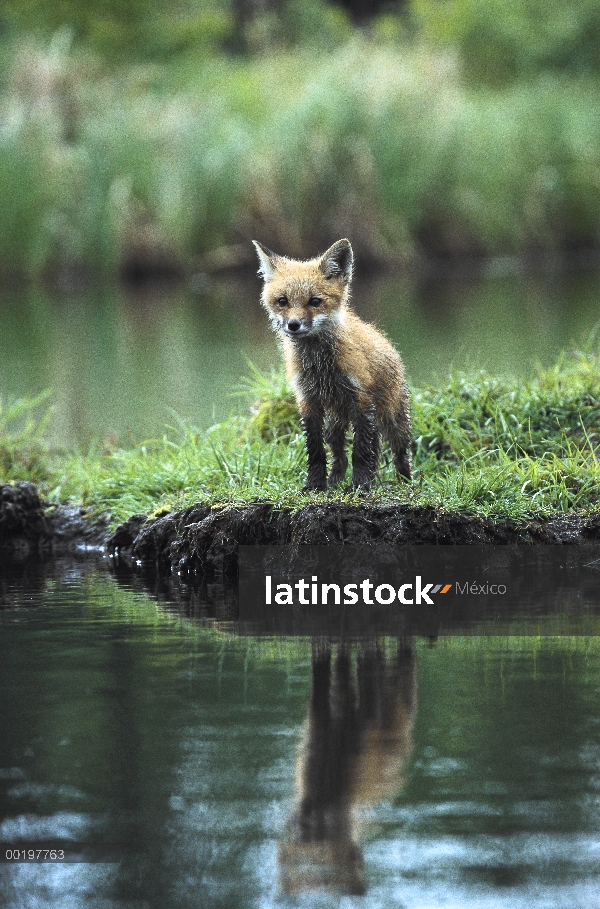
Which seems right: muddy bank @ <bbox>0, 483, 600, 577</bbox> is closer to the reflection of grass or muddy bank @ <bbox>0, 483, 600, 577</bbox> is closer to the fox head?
the fox head

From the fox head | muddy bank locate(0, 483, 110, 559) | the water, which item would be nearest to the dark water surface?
the fox head

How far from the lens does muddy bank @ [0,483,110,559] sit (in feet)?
33.4

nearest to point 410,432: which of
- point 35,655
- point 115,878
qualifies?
point 35,655

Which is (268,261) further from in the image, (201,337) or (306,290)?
(201,337)

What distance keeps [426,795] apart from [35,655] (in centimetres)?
257

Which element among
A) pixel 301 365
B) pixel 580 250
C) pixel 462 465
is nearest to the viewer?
pixel 301 365

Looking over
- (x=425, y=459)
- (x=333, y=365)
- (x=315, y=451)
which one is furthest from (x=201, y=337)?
(x=333, y=365)

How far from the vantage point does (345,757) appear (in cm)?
544

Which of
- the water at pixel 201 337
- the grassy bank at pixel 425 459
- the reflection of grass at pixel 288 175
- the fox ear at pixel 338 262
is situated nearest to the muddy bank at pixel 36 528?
the grassy bank at pixel 425 459

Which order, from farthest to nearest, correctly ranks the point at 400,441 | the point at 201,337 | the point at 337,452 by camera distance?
the point at 201,337 → the point at 400,441 → the point at 337,452

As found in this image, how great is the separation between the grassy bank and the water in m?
0.64

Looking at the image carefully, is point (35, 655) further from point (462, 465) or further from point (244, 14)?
point (244, 14)

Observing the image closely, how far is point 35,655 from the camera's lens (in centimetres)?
697

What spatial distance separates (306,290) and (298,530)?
1.46m
